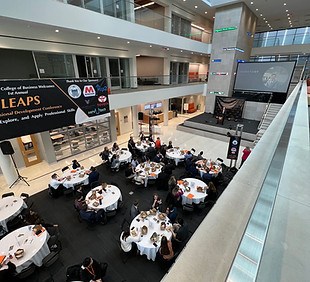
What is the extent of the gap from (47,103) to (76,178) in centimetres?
365

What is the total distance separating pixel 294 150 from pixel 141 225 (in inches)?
180

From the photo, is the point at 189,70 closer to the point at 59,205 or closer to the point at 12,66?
the point at 12,66

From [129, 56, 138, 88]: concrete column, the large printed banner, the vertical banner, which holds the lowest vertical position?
the vertical banner

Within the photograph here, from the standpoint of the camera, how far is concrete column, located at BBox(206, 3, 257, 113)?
1559 cm

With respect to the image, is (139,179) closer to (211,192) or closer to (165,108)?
(211,192)

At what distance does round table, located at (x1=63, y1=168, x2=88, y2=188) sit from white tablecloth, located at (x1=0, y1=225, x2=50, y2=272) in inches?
100

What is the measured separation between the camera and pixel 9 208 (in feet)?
20.4

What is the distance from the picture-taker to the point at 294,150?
262 centimetres

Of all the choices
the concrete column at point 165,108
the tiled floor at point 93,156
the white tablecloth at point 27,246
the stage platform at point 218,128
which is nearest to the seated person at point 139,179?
the tiled floor at point 93,156

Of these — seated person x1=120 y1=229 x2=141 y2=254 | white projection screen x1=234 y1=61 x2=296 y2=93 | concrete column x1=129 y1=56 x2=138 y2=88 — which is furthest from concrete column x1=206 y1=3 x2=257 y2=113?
seated person x1=120 y1=229 x2=141 y2=254

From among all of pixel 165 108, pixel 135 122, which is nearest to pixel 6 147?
pixel 135 122

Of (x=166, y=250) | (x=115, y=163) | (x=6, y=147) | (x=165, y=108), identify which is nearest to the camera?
(x=166, y=250)

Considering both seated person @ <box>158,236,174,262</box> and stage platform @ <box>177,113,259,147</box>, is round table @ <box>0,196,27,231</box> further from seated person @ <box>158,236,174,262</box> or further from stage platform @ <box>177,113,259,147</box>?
stage platform @ <box>177,113,259,147</box>

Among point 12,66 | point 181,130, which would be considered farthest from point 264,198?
point 181,130
